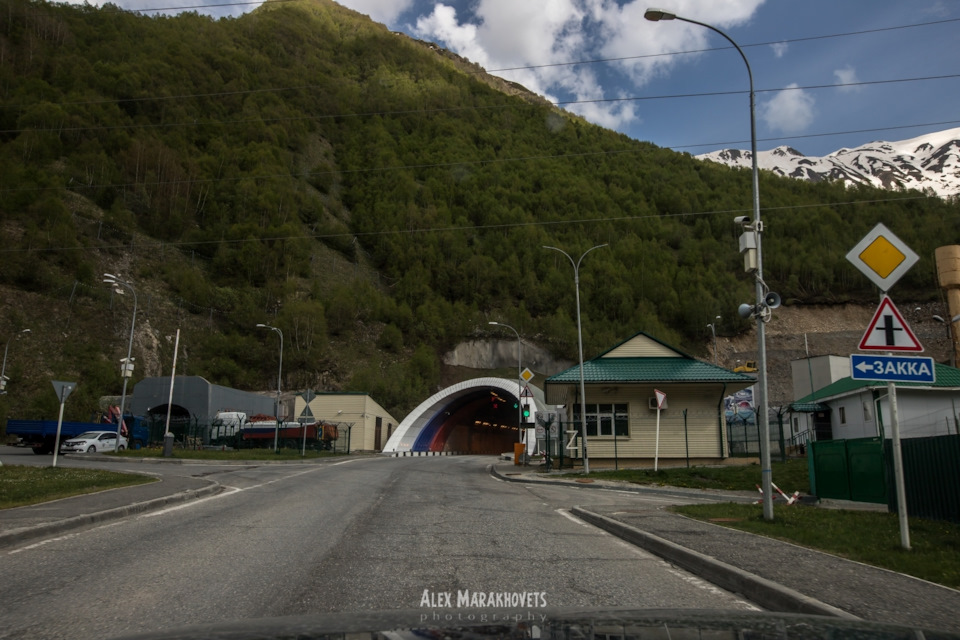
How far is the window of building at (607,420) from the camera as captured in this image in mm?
30391

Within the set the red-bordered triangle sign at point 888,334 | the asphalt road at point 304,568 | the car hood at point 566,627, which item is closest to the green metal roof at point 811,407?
the asphalt road at point 304,568

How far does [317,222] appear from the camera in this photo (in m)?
113

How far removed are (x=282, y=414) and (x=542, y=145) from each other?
407 ft

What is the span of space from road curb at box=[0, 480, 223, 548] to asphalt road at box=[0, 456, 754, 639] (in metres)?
0.28

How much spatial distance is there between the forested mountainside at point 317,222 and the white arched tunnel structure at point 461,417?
8.10 meters

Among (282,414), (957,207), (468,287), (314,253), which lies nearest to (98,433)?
(282,414)

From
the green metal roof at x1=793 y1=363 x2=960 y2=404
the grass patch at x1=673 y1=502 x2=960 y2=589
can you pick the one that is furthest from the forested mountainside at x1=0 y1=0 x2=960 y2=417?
the grass patch at x1=673 y1=502 x2=960 y2=589

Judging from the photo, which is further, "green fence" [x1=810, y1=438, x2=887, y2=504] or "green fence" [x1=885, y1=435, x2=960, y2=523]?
"green fence" [x1=810, y1=438, x2=887, y2=504]

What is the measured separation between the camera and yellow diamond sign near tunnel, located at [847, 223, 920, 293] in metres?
8.39

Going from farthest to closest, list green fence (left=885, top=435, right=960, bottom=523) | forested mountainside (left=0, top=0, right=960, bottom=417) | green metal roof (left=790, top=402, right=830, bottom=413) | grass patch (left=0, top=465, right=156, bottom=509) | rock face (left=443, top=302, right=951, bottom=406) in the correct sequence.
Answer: rock face (left=443, top=302, right=951, bottom=406), forested mountainside (left=0, top=0, right=960, bottom=417), green metal roof (left=790, top=402, right=830, bottom=413), grass patch (left=0, top=465, right=156, bottom=509), green fence (left=885, top=435, right=960, bottom=523)

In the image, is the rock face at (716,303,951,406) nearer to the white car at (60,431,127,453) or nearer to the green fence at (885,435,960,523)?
the white car at (60,431,127,453)

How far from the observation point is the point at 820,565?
700cm

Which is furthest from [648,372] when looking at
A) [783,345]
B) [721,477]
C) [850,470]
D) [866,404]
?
[783,345]

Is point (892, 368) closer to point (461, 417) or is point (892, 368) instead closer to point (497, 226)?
point (461, 417)
